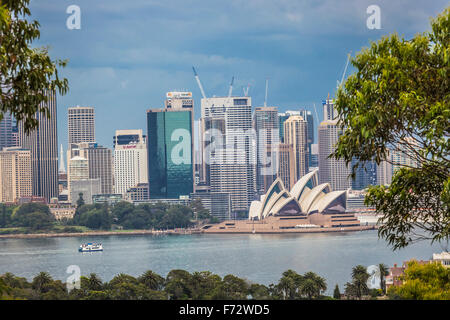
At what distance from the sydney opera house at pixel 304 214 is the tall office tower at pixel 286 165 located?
770 cm

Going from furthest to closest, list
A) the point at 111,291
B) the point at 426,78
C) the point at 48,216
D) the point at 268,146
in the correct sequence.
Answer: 1. the point at 268,146
2. the point at 48,216
3. the point at 111,291
4. the point at 426,78

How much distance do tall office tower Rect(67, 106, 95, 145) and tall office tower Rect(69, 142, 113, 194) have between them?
38 cm

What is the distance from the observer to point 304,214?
97.1ft

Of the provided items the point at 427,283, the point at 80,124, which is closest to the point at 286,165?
the point at 80,124

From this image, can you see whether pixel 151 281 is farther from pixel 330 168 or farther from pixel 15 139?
pixel 15 139

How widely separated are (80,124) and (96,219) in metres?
11.8

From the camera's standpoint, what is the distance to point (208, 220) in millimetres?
30859

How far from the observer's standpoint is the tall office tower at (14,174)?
35.4 meters

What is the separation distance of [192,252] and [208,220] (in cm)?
853

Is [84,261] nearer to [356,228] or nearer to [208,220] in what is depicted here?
[208,220]

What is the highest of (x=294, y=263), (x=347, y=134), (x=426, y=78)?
(x=426, y=78)

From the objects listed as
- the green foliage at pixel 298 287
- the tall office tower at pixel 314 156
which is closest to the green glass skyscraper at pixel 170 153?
the tall office tower at pixel 314 156

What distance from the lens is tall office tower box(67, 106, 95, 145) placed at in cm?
3831

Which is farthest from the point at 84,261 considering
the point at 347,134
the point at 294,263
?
the point at 347,134
